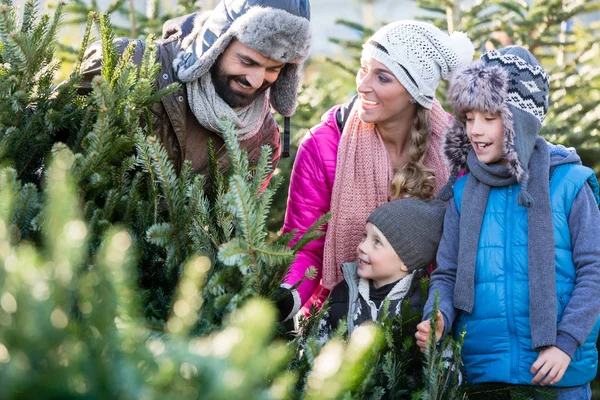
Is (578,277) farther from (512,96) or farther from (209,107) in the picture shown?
(209,107)

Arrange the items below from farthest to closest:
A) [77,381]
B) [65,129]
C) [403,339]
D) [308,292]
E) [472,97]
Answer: [308,292] < [472,97] < [403,339] < [65,129] < [77,381]

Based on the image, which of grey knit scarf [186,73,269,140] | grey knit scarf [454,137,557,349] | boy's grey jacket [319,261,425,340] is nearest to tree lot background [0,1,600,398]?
grey knit scarf [454,137,557,349]

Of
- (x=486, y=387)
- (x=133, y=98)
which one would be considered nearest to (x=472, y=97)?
(x=486, y=387)

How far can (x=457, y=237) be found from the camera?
9.88ft

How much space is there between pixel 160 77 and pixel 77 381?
97.8 inches

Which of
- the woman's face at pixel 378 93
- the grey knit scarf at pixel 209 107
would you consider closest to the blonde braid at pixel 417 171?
the woman's face at pixel 378 93

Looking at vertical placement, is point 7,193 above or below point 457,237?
above

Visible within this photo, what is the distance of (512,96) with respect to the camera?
114 inches

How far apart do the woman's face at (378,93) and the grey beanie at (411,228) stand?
49cm

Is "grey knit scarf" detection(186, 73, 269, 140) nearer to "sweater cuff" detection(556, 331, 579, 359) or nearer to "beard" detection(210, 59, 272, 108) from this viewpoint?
"beard" detection(210, 59, 272, 108)

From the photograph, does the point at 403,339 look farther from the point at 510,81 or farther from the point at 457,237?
the point at 510,81

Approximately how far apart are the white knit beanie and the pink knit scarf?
0.85ft

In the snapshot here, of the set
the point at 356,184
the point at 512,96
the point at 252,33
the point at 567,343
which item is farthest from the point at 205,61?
the point at 567,343

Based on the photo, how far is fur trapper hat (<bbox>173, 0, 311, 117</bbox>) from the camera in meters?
3.25
